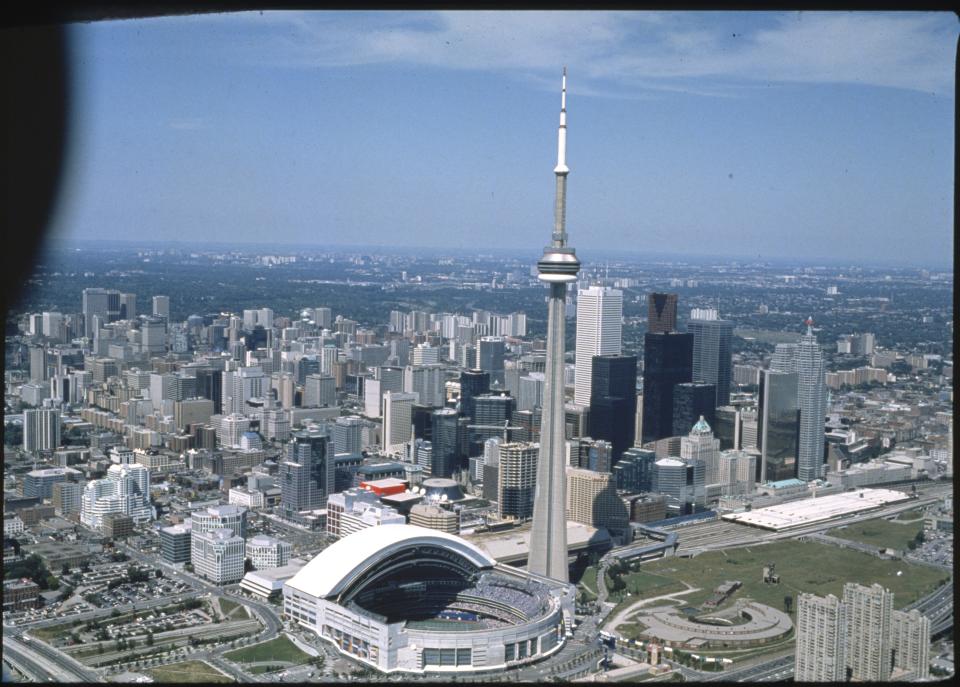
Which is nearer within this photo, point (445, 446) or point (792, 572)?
point (792, 572)

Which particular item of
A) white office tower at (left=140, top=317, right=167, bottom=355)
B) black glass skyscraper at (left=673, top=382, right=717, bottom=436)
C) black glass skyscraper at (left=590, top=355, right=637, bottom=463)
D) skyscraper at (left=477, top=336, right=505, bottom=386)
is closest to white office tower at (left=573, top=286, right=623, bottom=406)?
black glass skyscraper at (left=590, top=355, right=637, bottom=463)

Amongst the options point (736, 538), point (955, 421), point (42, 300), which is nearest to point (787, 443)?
point (736, 538)

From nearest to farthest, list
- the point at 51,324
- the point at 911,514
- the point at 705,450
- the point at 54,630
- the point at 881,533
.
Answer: the point at 54,630, the point at 881,533, the point at 911,514, the point at 705,450, the point at 51,324

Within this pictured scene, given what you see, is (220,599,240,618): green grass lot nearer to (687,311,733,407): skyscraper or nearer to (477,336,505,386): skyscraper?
(687,311,733,407): skyscraper

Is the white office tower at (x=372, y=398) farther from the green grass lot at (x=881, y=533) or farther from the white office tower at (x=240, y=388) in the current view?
the green grass lot at (x=881, y=533)

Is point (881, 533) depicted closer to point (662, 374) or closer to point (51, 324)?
point (662, 374)

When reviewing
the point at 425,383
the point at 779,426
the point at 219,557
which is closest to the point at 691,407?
the point at 779,426

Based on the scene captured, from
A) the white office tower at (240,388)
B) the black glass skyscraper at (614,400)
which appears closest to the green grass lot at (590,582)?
the black glass skyscraper at (614,400)
